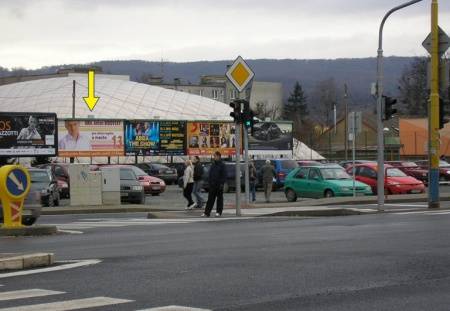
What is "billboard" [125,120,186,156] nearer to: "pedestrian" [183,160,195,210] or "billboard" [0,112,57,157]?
"billboard" [0,112,57,157]

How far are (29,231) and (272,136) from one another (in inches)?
2316

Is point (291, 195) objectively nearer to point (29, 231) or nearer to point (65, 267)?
point (29, 231)

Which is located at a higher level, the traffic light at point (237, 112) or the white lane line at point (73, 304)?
the traffic light at point (237, 112)

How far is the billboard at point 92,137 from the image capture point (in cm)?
6519

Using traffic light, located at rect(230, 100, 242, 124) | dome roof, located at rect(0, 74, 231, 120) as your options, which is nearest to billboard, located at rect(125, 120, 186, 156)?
dome roof, located at rect(0, 74, 231, 120)

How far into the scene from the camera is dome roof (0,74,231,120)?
85.2m

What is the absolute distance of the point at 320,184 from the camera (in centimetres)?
3073

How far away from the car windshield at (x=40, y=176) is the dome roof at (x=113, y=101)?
53413 millimetres

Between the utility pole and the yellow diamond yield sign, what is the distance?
21.0 feet

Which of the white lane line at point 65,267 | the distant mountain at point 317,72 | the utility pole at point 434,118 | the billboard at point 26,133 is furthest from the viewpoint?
the distant mountain at point 317,72

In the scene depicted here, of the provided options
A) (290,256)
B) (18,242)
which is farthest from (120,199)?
(290,256)
